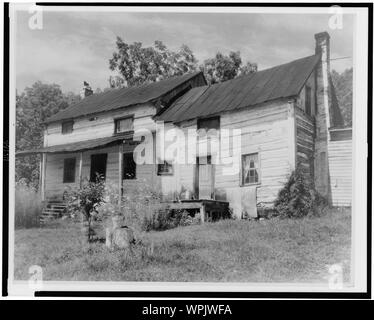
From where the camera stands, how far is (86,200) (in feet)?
28.1

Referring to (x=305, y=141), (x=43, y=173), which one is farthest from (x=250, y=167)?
(x=43, y=173)

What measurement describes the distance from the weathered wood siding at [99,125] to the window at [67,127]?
8 cm

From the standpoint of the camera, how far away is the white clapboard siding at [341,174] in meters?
7.42

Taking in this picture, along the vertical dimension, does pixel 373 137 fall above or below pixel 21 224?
above

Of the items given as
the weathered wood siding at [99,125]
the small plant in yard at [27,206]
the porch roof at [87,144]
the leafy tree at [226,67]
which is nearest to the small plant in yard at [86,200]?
the small plant in yard at [27,206]

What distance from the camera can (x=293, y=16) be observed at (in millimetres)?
7375

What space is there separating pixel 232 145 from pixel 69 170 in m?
3.60

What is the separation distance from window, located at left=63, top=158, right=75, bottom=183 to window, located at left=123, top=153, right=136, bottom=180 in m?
1.10

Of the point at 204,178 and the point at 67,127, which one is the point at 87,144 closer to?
the point at 67,127
